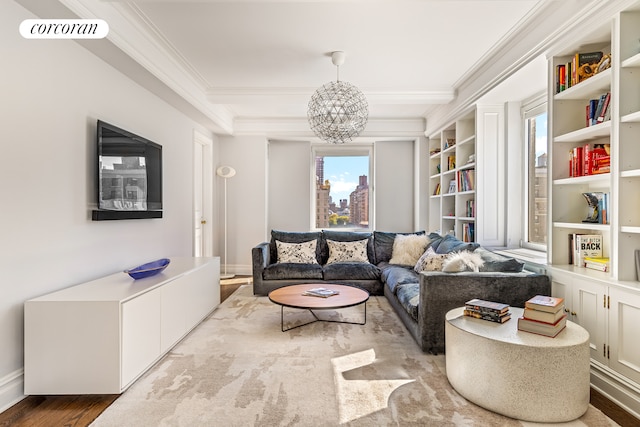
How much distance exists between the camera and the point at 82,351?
6.63 ft

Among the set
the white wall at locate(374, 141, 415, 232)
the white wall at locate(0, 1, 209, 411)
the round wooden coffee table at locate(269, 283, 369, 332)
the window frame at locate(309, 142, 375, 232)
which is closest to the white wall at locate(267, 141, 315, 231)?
the window frame at locate(309, 142, 375, 232)

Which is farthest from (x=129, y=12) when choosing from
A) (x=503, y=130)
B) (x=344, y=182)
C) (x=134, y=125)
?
(x=344, y=182)

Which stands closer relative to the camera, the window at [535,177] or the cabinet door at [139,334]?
the cabinet door at [139,334]

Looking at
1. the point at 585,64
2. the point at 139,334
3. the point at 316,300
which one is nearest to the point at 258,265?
the point at 316,300

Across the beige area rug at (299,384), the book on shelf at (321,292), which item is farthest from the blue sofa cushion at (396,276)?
A: the book on shelf at (321,292)

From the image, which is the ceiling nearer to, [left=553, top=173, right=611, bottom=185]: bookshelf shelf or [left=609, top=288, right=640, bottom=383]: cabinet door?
[left=553, top=173, right=611, bottom=185]: bookshelf shelf

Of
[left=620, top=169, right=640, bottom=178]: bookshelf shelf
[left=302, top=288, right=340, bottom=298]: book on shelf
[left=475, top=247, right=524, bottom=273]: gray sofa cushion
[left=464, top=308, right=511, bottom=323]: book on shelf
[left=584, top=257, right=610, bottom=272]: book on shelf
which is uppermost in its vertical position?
[left=620, top=169, right=640, bottom=178]: bookshelf shelf

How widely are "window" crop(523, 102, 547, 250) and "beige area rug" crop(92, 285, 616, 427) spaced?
1.89 m

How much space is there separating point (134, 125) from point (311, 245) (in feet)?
8.38

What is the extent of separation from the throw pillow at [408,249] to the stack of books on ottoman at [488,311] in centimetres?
227

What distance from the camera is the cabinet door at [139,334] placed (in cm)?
209

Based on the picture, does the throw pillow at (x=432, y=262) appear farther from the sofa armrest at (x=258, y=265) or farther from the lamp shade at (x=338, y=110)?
the sofa armrest at (x=258, y=265)

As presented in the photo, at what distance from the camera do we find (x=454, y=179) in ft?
17.0

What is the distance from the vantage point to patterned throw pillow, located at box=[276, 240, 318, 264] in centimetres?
464
